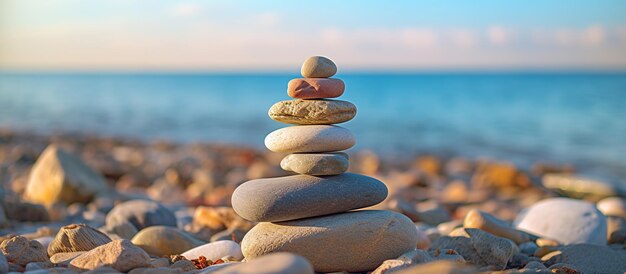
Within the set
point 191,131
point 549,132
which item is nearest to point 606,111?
point 549,132

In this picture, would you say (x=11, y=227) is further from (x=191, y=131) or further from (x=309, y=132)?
(x=191, y=131)

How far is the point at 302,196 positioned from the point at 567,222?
2974 mm

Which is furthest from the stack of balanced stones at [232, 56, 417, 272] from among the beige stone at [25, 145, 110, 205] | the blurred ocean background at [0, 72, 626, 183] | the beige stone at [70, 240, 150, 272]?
the blurred ocean background at [0, 72, 626, 183]

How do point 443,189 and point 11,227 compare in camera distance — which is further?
point 443,189

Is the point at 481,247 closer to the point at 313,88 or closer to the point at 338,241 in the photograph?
the point at 338,241

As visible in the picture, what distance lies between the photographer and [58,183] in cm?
823

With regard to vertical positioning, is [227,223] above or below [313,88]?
below

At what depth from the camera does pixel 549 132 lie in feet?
80.5

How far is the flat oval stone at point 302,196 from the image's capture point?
4176mm

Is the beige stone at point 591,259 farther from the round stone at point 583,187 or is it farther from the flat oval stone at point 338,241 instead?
the round stone at point 583,187

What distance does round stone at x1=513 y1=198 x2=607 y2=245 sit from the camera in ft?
18.5

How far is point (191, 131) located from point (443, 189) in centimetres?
1709

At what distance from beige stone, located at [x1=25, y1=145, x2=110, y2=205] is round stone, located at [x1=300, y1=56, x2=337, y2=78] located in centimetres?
503

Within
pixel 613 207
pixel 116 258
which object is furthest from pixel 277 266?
pixel 613 207
